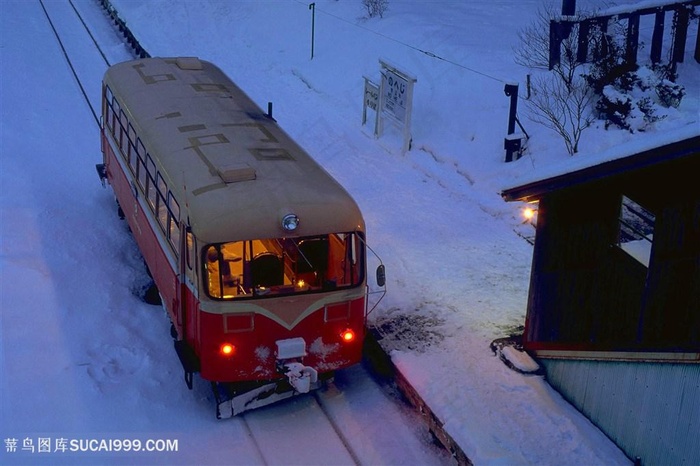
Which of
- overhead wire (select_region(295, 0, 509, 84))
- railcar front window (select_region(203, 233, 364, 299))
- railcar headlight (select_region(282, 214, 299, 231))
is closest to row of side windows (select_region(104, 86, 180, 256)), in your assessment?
railcar front window (select_region(203, 233, 364, 299))

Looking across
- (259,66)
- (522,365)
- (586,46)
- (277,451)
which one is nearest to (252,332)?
(277,451)

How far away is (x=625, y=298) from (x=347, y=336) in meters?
3.36

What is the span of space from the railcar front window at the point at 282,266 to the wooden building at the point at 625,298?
7.09 ft

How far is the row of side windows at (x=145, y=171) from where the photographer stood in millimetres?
10219

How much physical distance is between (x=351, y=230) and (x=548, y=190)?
2.37 metres

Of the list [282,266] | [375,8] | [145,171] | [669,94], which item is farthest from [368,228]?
[375,8]

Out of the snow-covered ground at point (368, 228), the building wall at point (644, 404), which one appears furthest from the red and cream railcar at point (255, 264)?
the building wall at point (644, 404)

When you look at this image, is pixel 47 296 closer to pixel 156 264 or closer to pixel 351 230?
pixel 156 264

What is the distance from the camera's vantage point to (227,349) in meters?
9.52

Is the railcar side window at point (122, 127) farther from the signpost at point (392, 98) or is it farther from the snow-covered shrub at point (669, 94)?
the snow-covered shrub at point (669, 94)

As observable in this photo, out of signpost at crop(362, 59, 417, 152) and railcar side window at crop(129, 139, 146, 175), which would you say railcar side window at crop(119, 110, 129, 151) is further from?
signpost at crop(362, 59, 417, 152)

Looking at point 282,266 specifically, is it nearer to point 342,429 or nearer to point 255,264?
point 255,264

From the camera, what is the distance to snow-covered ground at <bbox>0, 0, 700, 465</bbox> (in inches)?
388

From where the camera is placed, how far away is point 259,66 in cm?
2625
